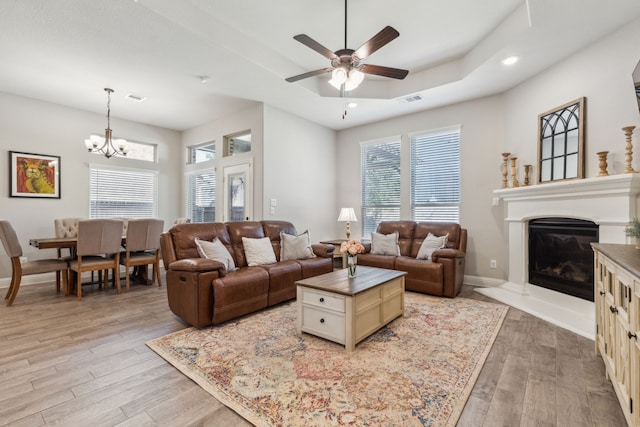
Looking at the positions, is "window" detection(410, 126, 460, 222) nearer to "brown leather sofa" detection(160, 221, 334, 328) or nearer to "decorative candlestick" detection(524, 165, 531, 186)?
"decorative candlestick" detection(524, 165, 531, 186)

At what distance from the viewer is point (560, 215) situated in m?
3.52

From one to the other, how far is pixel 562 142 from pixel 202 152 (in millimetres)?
6280

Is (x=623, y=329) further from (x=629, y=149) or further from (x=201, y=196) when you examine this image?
(x=201, y=196)

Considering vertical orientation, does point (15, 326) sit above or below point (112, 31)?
below

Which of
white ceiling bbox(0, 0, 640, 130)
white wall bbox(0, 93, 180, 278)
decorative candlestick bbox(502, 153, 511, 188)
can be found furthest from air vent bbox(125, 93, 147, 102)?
decorative candlestick bbox(502, 153, 511, 188)

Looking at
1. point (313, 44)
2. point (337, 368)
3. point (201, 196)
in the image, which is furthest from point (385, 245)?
point (201, 196)

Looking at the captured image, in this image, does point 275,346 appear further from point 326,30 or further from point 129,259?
point 326,30

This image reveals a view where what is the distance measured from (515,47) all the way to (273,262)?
148 inches

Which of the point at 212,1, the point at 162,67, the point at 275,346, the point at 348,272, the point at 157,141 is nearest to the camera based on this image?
the point at 275,346

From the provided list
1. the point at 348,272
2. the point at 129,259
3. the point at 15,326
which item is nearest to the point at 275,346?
the point at 348,272

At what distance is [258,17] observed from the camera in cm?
318

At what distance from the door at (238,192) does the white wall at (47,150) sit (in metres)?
2.17

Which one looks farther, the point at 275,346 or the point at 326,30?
the point at 326,30

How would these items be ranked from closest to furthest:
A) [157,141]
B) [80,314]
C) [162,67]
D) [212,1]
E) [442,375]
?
[442,375] < [212,1] < [80,314] < [162,67] < [157,141]
